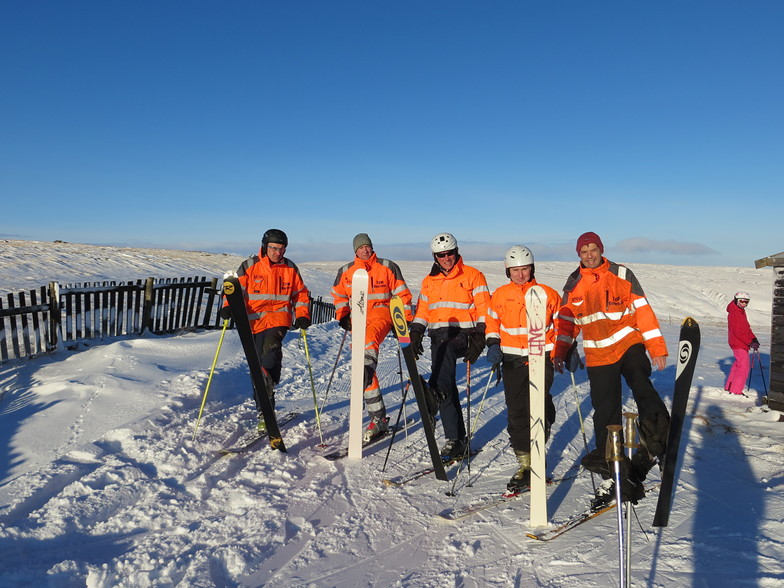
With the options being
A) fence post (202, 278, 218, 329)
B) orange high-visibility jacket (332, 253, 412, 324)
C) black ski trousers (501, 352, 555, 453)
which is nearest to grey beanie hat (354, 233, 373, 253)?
orange high-visibility jacket (332, 253, 412, 324)

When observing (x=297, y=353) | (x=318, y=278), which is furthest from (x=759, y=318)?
(x=297, y=353)

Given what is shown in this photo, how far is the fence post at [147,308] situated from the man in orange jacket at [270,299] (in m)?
6.22

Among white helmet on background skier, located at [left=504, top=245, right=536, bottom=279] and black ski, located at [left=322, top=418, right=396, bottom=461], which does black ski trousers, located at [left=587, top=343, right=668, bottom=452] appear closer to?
white helmet on background skier, located at [left=504, top=245, right=536, bottom=279]

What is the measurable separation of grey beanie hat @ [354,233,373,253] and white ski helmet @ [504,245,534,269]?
1.92m

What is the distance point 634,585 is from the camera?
129 inches

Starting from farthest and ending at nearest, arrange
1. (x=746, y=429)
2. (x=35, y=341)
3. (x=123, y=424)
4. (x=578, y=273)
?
(x=35, y=341)
(x=746, y=429)
(x=123, y=424)
(x=578, y=273)

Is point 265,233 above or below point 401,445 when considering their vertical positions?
above

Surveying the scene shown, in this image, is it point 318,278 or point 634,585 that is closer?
point 634,585

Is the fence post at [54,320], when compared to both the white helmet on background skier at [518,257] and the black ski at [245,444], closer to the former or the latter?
the black ski at [245,444]

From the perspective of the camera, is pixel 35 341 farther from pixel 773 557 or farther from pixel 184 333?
pixel 773 557

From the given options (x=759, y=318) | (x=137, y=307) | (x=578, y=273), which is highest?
(x=578, y=273)

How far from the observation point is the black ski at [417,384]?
16.1 ft

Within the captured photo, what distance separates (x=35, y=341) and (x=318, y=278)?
972 inches

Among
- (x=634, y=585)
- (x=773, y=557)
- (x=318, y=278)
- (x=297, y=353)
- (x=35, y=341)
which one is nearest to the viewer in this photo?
(x=634, y=585)
